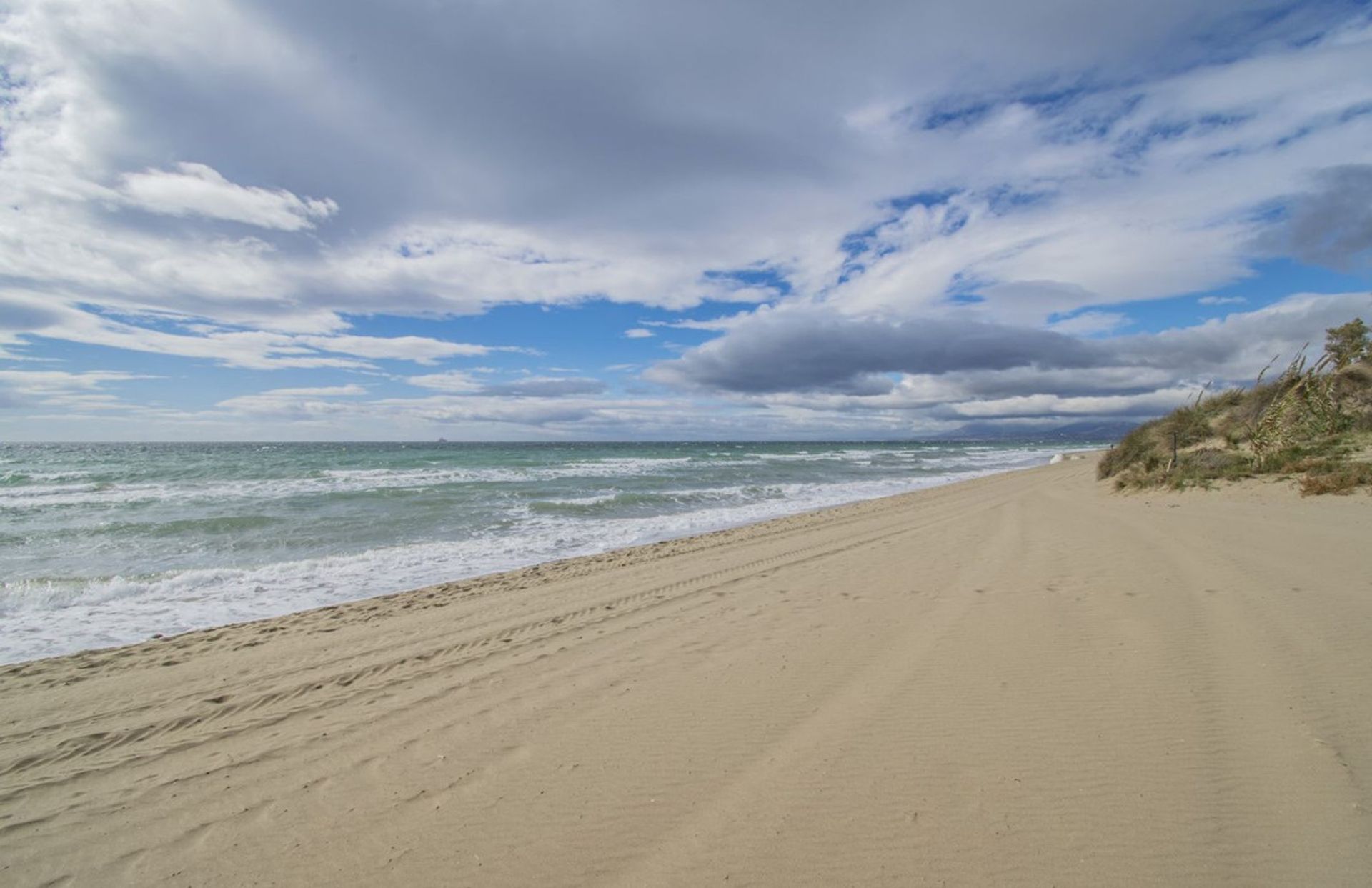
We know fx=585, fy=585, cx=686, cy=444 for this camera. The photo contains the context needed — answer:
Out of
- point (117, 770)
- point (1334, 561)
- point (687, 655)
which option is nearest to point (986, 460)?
point (1334, 561)

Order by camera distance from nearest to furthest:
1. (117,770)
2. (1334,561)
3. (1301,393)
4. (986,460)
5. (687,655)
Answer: (117,770), (687,655), (1334,561), (1301,393), (986,460)

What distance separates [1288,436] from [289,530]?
81.6 feet

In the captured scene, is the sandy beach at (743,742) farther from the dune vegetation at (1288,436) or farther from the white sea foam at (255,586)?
the dune vegetation at (1288,436)

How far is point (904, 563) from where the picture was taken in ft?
29.5

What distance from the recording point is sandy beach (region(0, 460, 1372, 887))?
2.78 metres

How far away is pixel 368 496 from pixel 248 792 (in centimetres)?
2050

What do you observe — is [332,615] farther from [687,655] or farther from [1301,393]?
[1301,393]

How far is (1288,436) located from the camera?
560 inches

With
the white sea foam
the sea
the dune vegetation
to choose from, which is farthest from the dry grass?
the white sea foam

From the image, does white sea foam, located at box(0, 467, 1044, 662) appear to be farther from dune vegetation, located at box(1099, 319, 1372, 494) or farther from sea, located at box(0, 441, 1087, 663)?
dune vegetation, located at box(1099, 319, 1372, 494)

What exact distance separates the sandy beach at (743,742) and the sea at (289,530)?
6.98ft

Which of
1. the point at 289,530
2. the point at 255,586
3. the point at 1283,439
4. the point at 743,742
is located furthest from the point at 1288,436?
the point at 289,530

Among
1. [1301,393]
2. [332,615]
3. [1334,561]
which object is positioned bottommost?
[332,615]

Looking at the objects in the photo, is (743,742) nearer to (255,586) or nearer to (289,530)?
(255,586)
